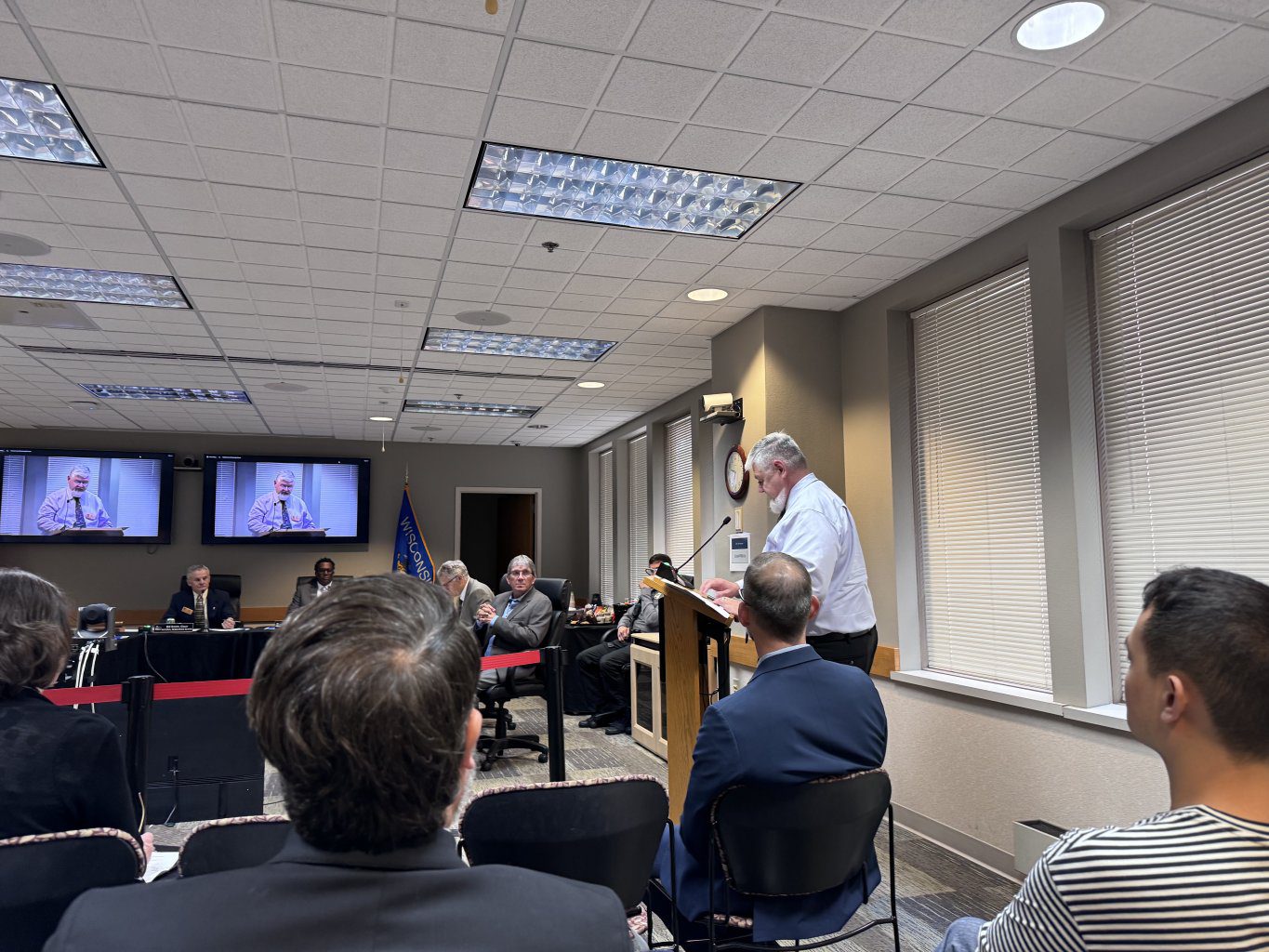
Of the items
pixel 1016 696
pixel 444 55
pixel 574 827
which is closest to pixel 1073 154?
pixel 1016 696

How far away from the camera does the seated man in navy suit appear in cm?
188

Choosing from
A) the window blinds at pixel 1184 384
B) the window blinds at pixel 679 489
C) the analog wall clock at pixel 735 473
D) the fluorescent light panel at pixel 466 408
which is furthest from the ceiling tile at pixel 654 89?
the fluorescent light panel at pixel 466 408

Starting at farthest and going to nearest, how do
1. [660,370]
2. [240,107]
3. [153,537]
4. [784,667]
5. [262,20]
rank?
[153,537] < [660,370] < [240,107] < [262,20] < [784,667]

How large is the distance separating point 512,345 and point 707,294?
184 cm

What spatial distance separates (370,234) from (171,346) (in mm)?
2889

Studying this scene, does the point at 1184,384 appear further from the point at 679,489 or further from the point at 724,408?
the point at 679,489

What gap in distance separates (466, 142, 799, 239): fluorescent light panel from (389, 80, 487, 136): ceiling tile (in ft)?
0.65

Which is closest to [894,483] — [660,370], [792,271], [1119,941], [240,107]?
[792,271]

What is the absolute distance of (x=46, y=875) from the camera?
1.28m

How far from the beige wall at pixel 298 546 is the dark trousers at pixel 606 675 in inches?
167

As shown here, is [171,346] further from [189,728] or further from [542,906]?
[542,906]

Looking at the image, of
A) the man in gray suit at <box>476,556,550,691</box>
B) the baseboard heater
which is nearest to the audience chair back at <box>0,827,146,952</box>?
the baseboard heater

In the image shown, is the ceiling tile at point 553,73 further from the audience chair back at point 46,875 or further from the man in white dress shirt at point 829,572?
the audience chair back at point 46,875

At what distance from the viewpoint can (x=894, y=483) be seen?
15.0 feet
